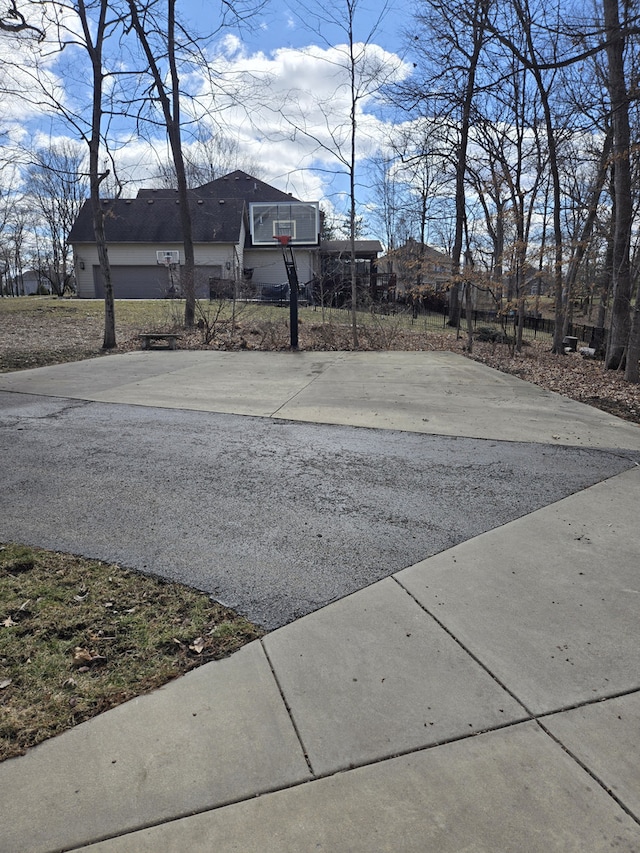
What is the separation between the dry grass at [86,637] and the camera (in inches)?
81.2

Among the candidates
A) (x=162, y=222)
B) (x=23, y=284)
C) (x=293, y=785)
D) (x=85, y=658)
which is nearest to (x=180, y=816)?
(x=293, y=785)

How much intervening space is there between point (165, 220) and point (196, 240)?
2.94 m

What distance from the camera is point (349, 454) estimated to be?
516 cm

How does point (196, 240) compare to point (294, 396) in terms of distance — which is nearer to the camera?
point (294, 396)

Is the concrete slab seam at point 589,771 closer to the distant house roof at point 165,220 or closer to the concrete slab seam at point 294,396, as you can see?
the concrete slab seam at point 294,396

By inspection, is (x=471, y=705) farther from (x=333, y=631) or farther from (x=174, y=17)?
(x=174, y=17)

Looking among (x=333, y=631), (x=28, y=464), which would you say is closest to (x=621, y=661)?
(x=333, y=631)

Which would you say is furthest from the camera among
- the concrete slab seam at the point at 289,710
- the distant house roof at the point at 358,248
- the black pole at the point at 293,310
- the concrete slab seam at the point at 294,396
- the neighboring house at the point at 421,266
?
Answer: the distant house roof at the point at 358,248

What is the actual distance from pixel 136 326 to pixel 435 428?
14.4m

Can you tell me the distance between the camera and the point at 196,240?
111ft

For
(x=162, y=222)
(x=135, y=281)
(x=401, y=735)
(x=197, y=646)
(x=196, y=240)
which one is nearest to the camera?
(x=401, y=735)

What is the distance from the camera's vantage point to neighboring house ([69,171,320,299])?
33.7 meters

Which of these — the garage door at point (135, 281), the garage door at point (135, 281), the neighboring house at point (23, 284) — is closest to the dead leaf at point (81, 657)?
the garage door at point (135, 281)

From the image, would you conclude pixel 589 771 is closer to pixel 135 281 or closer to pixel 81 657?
pixel 81 657
